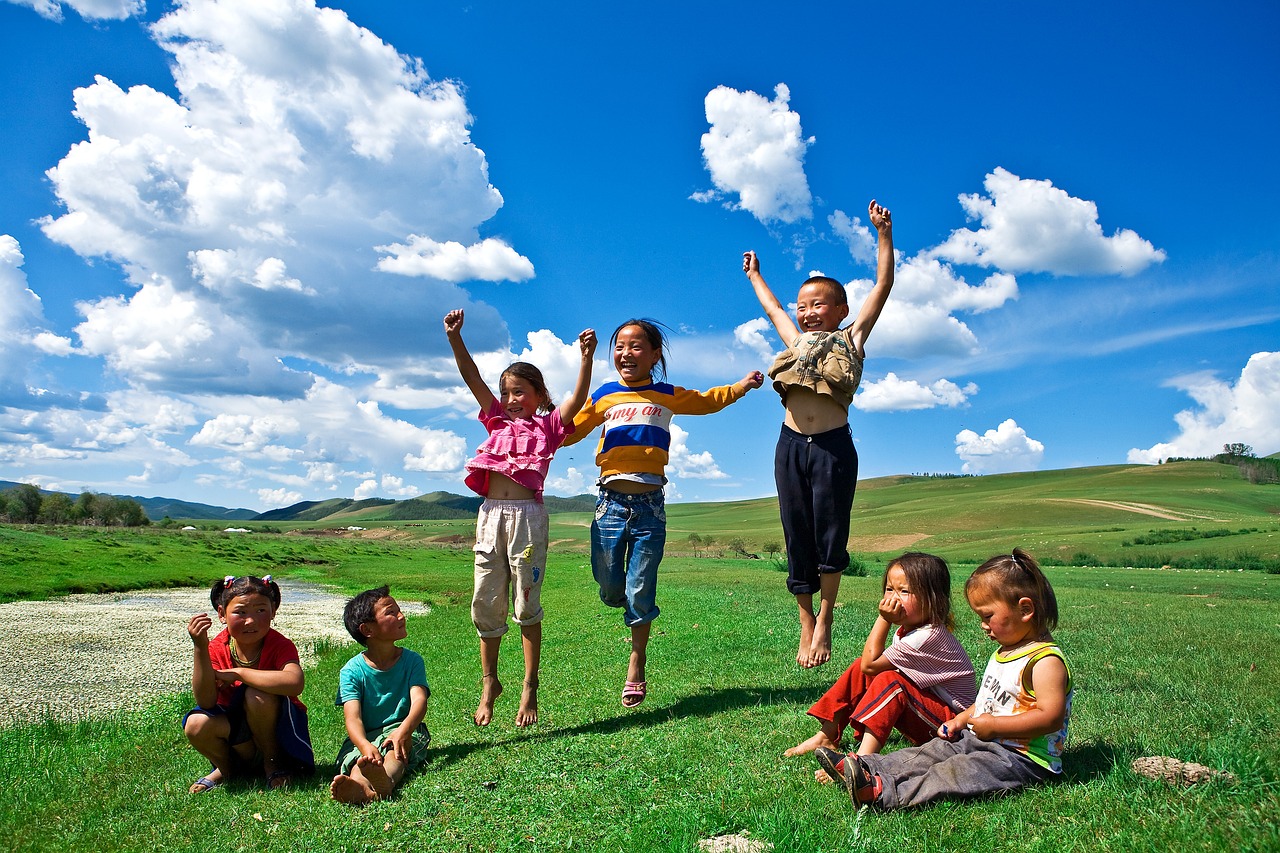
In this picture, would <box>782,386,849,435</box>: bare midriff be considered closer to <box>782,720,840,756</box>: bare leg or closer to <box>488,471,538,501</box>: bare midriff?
<box>488,471,538,501</box>: bare midriff

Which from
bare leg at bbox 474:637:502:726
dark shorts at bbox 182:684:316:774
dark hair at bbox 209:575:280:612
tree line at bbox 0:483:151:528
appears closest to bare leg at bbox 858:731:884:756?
bare leg at bbox 474:637:502:726

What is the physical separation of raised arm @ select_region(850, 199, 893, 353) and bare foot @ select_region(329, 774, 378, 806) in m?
4.65

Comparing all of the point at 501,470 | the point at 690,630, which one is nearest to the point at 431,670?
the point at 690,630

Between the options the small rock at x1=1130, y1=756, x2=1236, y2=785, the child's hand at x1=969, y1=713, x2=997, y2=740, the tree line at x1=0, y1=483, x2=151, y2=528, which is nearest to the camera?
the small rock at x1=1130, y1=756, x2=1236, y2=785

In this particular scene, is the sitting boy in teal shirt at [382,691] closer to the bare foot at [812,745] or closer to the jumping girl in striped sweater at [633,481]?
the jumping girl in striped sweater at [633,481]

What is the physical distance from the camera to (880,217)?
588cm

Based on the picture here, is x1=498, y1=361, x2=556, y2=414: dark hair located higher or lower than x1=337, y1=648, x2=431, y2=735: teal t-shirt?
higher

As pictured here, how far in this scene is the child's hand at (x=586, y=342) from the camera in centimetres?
573

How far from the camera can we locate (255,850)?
3463mm

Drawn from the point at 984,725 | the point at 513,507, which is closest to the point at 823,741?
the point at 984,725

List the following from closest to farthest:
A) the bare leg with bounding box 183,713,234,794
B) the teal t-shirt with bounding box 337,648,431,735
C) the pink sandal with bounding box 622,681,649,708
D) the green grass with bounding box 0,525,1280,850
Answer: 1. the green grass with bounding box 0,525,1280,850
2. the bare leg with bounding box 183,713,234,794
3. the teal t-shirt with bounding box 337,648,431,735
4. the pink sandal with bounding box 622,681,649,708

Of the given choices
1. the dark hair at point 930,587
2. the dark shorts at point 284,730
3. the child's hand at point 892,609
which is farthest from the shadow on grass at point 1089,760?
the dark shorts at point 284,730

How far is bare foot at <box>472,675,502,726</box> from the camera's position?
5.40 meters

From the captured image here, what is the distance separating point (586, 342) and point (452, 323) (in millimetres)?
1110
